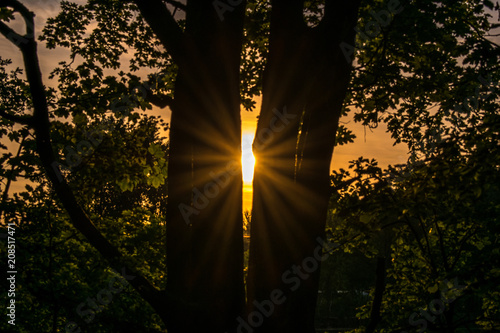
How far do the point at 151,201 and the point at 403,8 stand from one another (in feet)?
144

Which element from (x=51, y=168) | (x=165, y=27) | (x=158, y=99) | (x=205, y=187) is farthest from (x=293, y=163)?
(x=51, y=168)

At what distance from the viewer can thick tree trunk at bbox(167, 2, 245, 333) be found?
4.46 meters

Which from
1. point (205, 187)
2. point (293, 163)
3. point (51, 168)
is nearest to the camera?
point (51, 168)

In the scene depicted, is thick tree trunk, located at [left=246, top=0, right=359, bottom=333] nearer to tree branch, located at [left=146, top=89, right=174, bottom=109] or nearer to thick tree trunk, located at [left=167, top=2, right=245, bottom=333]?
thick tree trunk, located at [left=167, top=2, right=245, bottom=333]

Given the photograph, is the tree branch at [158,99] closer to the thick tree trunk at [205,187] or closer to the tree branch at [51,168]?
the thick tree trunk at [205,187]

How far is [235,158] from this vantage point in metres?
4.86

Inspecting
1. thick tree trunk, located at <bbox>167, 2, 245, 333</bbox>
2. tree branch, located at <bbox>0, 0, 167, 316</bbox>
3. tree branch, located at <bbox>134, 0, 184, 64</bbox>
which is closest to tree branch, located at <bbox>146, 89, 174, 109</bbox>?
thick tree trunk, located at <bbox>167, 2, 245, 333</bbox>

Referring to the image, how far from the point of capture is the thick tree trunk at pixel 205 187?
4465mm

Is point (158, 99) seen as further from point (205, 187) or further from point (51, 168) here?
point (51, 168)

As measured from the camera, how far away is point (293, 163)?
15.5 feet

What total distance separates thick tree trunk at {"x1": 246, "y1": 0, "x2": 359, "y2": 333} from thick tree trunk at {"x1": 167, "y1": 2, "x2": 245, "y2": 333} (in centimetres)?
30

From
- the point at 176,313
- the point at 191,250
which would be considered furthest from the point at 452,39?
the point at 176,313

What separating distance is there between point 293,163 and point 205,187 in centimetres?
109

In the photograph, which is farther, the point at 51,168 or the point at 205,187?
the point at 205,187
